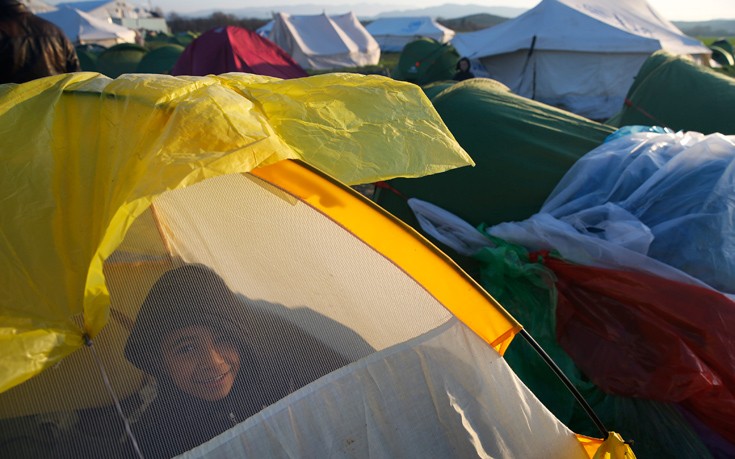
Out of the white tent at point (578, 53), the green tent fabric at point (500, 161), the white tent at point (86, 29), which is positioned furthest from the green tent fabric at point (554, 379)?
the white tent at point (86, 29)

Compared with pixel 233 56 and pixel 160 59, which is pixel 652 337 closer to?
pixel 233 56

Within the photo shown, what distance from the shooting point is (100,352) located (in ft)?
3.40

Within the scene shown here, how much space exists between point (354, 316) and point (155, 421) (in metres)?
0.48

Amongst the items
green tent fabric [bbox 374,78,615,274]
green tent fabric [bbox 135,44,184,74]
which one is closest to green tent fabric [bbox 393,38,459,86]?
green tent fabric [bbox 135,44,184,74]

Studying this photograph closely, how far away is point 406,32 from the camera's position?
20781 mm

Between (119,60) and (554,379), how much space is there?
12892 millimetres

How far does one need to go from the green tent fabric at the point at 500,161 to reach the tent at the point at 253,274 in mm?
1048

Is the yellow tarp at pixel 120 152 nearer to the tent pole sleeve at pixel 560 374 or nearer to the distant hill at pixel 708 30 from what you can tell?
the tent pole sleeve at pixel 560 374

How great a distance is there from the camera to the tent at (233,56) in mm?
6977

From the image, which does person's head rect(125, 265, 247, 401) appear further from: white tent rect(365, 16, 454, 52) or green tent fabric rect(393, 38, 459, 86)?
white tent rect(365, 16, 454, 52)

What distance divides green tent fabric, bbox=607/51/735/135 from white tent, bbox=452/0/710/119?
433 centimetres

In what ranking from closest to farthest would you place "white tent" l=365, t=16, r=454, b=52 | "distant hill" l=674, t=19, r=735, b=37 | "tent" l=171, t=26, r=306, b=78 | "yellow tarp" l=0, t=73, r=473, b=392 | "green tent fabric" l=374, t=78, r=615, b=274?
"yellow tarp" l=0, t=73, r=473, b=392 → "green tent fabric" l=374, t=78, r=615, b=274 → "tent" l=171, t=26, r=306, b=78 → "white tent" l=365, t=16, r=454, b=52 → "distant hill" l=674, t=19, r=735, b=37

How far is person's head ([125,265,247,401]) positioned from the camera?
106 cm

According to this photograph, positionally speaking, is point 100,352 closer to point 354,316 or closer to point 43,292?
point 43,292
